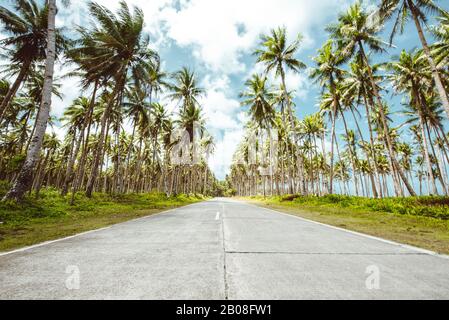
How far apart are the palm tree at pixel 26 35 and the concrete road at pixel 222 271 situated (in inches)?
740

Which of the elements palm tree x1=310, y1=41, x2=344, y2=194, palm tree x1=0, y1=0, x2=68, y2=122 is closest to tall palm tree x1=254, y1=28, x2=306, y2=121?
palm tree x1=310, y1=41, x2=344, y2=194

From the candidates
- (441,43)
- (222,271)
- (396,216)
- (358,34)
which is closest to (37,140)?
(222,271)

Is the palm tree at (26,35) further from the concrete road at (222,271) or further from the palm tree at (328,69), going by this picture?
the palm tree at (328,69)

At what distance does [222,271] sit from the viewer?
2781 mm

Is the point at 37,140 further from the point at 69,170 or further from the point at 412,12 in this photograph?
the point at 412,12

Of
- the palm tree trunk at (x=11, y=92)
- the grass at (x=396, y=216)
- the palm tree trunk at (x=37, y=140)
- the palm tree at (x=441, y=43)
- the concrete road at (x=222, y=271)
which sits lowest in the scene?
the concrete road at (x=222, y=271)

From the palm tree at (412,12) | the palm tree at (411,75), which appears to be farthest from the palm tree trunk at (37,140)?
the palm tree at (411,75)

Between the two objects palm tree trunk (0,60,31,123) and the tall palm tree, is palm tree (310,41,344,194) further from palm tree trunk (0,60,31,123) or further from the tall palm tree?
palm tree trunk (0,60,31,123)

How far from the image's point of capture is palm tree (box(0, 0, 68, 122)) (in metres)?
16.2

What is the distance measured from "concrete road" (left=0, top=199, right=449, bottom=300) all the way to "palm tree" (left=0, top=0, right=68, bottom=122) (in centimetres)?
1880

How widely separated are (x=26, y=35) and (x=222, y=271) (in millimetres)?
23529

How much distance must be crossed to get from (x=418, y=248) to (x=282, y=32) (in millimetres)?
27486

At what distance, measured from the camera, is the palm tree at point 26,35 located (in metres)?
16.2
